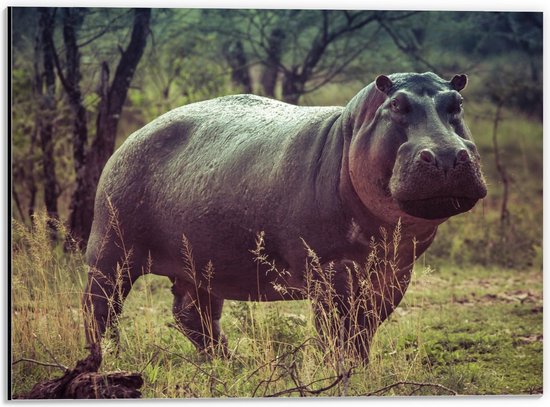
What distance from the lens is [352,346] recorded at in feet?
16.5

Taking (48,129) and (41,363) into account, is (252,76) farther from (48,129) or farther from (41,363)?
(41,363)

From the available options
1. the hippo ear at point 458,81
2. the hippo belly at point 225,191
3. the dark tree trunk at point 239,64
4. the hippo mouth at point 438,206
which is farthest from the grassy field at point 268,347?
the dark tree trunk at point 239,64

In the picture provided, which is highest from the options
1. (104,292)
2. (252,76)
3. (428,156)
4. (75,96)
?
(252,76)

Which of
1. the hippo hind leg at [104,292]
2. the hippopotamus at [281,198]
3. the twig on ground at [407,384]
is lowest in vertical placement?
the twig on ground at [407,384]

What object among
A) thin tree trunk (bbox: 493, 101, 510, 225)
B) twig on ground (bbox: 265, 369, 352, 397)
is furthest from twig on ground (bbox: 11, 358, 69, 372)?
thin tree trunk (bbox: 493, 101, 510, 225)

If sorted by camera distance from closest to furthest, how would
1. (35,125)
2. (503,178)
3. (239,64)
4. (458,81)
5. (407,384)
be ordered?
(458,81) < (407,384) < (35,125) < (239,64) < (503,178)

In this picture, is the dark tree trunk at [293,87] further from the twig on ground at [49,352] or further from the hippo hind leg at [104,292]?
the twig on ground at [49,352]

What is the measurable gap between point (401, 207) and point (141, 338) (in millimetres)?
1810

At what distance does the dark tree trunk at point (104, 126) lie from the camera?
22.1 feet

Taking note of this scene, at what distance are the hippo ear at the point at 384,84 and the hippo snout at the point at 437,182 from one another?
360 mm

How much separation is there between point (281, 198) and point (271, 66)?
3416 mm

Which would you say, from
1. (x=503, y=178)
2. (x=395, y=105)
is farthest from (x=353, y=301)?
(x=503, y=178)

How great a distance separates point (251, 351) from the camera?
17.8 feet

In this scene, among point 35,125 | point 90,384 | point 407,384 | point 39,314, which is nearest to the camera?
point 90,384
